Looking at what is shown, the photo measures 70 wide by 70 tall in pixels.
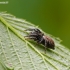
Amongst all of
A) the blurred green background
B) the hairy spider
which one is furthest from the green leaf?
the blurred green background

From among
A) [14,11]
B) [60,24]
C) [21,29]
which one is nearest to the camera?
[21,29]

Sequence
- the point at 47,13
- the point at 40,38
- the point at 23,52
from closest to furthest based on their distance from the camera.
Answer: the point at 23,52 → the point at 40,38 → the point at 47,13

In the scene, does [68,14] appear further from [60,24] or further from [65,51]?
[65,51]

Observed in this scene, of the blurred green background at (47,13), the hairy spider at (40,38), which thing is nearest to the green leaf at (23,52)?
the hairy spider at (40,38)

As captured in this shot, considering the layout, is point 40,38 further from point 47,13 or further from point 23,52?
point 47,13

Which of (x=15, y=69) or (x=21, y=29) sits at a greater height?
(x=21, y=29)

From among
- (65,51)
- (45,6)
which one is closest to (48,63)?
(65,51)

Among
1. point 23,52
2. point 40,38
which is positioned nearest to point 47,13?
point 40,38
